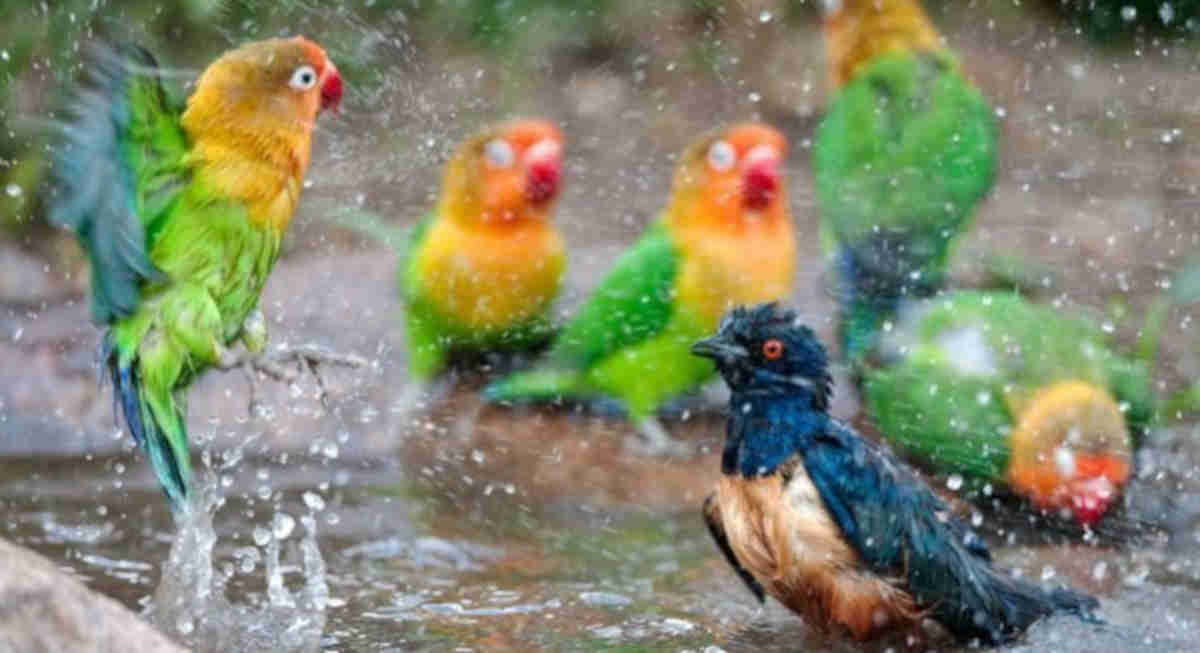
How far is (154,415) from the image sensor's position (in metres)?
3.55

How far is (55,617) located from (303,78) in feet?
5.01

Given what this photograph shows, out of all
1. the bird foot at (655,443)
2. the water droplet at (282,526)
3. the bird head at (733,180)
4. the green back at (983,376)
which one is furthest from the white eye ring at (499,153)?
the water droplet at (282,526)

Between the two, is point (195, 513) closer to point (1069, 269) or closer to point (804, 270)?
point (804, 270)

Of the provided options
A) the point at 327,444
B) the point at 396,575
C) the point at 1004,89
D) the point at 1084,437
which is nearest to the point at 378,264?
the point at 327,444

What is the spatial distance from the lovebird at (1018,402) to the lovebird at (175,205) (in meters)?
1.84

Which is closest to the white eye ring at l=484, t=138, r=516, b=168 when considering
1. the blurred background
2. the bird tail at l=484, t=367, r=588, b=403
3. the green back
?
the blurred background

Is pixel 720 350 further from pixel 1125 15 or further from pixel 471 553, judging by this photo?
pixel 1125 15

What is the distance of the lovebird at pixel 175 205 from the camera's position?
3.36m

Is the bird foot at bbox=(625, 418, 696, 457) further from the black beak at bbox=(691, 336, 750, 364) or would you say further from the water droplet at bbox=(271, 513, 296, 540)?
the black beak at bbox=(691, 336, 750, 364)

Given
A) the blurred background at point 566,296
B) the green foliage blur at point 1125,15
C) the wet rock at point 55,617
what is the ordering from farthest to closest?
1. the green foliage blur at point 1125,15
2. the blurred background at point 566,296
3. the wet rock at point 55,617

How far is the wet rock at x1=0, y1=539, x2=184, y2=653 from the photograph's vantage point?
7.52 feet

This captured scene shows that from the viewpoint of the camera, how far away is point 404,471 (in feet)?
16.4

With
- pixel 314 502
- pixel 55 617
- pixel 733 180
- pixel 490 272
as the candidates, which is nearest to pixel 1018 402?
pixel 733 180

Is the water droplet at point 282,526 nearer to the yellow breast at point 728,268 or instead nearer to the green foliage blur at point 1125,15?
the yellow breast at point 728,268
